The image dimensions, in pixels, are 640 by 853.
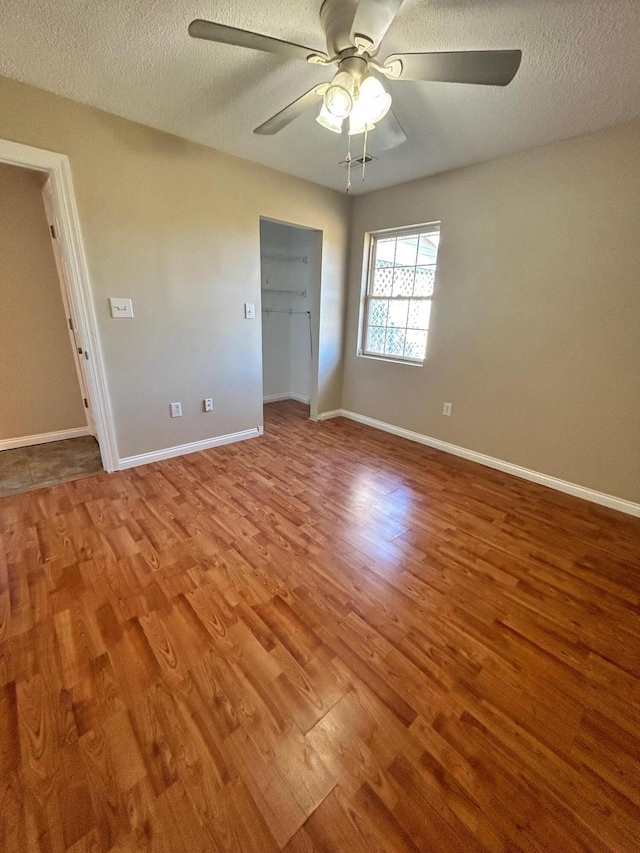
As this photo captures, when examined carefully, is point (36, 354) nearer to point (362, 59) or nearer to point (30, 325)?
point (30, 325)

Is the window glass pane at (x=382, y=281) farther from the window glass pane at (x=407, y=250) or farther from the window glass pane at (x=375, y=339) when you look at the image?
the window glass pane at (x=375, y=339)

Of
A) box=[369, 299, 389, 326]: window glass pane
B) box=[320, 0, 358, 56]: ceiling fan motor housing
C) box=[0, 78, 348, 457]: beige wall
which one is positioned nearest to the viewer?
box=[320, 0, 358, 56]: ceiling fan motor housing

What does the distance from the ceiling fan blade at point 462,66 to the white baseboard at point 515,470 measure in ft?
8.16

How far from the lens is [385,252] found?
3.62 metres

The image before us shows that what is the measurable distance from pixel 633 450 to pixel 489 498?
0.97 meters

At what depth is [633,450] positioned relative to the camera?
7.57ft

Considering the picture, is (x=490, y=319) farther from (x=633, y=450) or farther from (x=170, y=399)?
(x=170, y=399)

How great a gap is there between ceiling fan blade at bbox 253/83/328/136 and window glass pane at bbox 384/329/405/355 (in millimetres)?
2151

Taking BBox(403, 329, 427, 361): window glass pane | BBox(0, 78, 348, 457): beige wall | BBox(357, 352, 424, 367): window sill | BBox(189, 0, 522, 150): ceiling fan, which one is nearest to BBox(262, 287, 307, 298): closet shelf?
BBox(0, 78, 348, 457): beige wall

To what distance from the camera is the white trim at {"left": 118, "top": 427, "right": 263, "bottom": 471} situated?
2805mm

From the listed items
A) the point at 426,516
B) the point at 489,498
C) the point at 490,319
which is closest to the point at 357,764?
the point at 426,516

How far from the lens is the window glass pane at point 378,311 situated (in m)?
3.70

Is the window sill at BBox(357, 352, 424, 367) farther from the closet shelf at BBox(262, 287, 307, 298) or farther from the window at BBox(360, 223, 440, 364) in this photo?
the closet shelf at BBox(262, 287, 307, 298)

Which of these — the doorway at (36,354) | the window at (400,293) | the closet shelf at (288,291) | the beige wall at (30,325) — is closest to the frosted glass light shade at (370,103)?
the window at (400,293)
